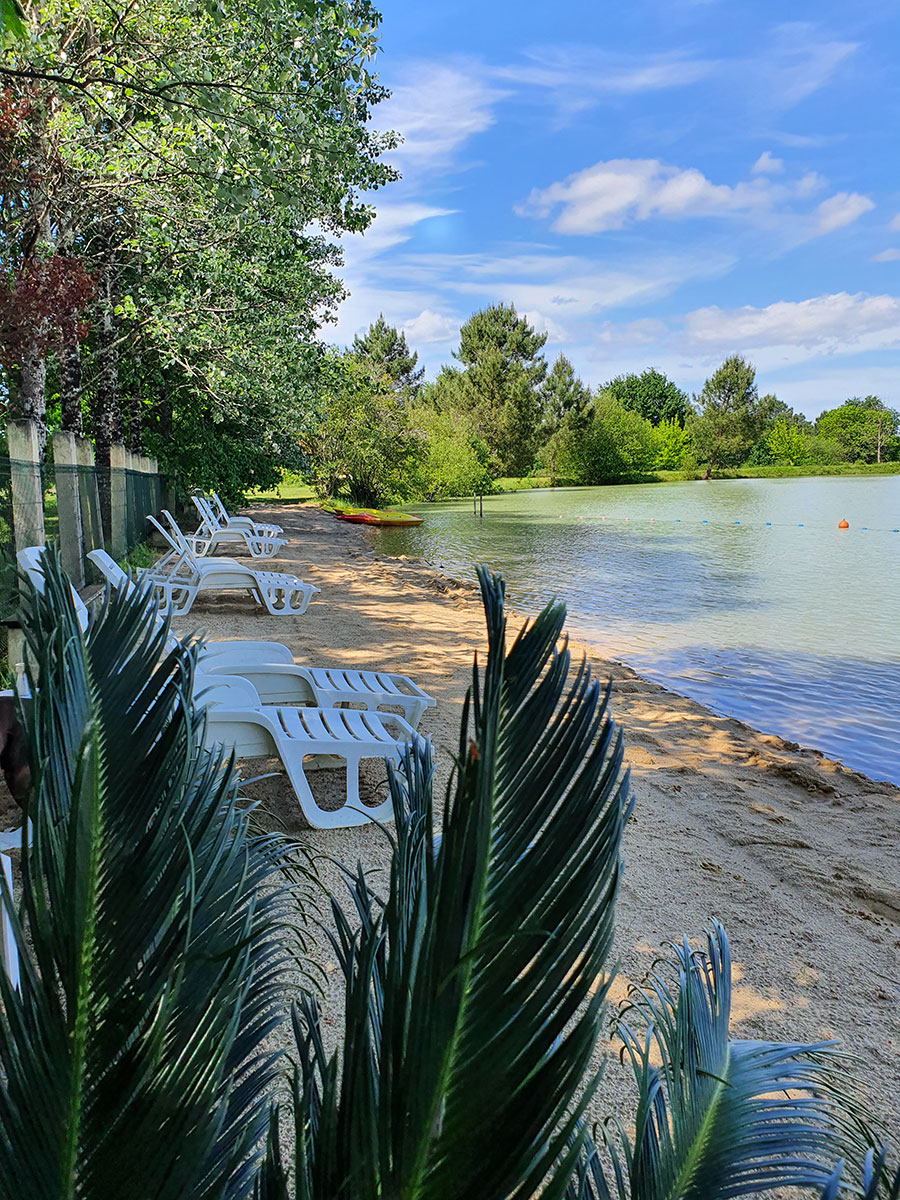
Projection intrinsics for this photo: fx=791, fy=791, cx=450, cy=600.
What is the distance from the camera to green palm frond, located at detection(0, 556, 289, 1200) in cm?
77

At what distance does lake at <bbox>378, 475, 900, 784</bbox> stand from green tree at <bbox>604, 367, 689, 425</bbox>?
65783 mm

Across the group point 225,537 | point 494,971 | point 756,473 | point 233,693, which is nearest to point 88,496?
point 225,537

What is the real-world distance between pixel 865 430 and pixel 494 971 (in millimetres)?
103395

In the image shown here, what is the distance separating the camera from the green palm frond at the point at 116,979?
77cm

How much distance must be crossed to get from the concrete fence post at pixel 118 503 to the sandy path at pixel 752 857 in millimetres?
3204

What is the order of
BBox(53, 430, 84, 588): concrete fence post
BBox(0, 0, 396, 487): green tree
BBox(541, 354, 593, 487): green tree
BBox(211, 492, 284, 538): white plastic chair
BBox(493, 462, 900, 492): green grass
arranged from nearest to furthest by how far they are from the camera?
BBox(0, 0, 396, 487): green tree
BBox(53, 430, 84, 588): concrete fence post
BBox(211, 492, 284, 538): white plastic chair
BBox(541, 354, 593, 487): green tree
BBox(493, 462, 900, 492): green grass

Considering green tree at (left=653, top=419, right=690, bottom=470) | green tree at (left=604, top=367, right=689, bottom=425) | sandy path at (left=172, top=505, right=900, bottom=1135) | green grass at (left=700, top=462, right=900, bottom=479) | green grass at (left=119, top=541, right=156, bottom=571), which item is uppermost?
green tree at (left=604, top=367, right=689, bottom=425)

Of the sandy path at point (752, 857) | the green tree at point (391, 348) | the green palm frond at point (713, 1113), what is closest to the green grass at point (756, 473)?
the green tree at point (391, 348)

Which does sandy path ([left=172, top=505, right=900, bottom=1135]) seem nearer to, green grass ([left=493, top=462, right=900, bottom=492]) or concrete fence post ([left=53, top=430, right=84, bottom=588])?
concrete fence post ([left=53, top=430, right=84, bottom=588])

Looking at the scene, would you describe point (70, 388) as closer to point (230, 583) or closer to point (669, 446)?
point (230, 583)

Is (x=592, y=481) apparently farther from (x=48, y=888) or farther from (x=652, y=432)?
(x=48, y=888)

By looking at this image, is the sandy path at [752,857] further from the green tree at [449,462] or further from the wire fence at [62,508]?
the green tree at [449,462]

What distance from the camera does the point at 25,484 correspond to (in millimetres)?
6363

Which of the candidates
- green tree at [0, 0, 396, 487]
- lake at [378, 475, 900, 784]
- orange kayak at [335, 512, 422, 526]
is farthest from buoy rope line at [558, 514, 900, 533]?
green tree at [0, 0, 396, 487]
